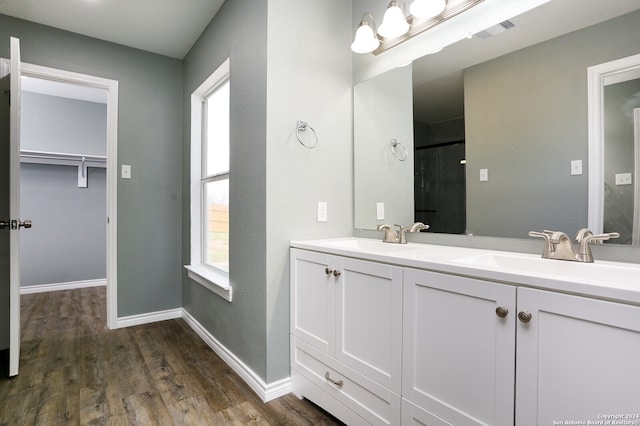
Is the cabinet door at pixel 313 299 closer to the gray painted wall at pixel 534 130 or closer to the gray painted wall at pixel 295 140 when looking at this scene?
the gray painted wall at pixel 295 140

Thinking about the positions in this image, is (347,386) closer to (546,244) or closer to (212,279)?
(546,244)

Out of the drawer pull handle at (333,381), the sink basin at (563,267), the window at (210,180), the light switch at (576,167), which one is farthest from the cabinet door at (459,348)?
the window at (210,180)

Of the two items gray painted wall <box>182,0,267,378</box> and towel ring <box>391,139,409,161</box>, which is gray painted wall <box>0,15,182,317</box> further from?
towel ring <box>391,139,409,161</box>

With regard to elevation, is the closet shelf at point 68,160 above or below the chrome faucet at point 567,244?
above

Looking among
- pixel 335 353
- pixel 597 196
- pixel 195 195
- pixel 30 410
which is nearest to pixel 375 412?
pixel 335 353

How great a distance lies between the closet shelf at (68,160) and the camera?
3746 millimetres

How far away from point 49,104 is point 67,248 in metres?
1.75

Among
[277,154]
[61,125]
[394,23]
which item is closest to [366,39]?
[394,23]

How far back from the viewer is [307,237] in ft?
6.36

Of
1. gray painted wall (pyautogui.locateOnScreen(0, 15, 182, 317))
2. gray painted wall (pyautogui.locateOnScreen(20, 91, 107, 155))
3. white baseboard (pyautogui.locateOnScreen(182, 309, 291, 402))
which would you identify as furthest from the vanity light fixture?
gray painted wall (pyautogui.locateOnScreen(20, 91, 107, 155))

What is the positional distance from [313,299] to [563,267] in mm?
1064

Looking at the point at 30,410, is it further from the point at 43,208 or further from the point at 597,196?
the point at 43,208

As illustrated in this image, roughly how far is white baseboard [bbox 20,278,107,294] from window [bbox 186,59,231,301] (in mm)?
2278

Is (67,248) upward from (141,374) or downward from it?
upward
